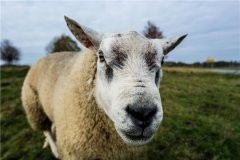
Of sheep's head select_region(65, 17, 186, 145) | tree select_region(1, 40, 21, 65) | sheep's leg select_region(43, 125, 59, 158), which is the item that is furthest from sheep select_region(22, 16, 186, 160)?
tree select_region(1, 40, 21, 65)

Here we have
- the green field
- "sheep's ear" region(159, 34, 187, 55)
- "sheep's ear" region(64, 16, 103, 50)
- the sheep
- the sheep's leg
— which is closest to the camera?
the sheep

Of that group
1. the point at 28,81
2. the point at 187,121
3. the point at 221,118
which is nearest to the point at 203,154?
the point at 187,121

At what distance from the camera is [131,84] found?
12.2ft

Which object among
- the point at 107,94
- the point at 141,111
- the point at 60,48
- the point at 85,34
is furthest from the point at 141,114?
the point at 60,48

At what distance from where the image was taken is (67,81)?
572cm

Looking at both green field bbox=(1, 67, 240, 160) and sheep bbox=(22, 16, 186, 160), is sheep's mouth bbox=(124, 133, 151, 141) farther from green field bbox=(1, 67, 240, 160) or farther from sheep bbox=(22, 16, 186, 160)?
green field bbox=(1, 67, 240, 160)

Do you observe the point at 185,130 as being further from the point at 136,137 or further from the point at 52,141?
the point at 136,137

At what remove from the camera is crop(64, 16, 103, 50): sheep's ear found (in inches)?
181

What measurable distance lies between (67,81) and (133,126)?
2.47 metres

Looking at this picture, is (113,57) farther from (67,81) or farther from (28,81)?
(28,81)

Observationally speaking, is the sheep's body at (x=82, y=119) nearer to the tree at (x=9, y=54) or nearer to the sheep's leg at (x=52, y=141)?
the sheep's leg at (x=52, y=141)

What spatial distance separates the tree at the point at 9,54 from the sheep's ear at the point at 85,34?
46.2m

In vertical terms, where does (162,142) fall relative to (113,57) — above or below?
below

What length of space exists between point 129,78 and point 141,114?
554 millimetres
